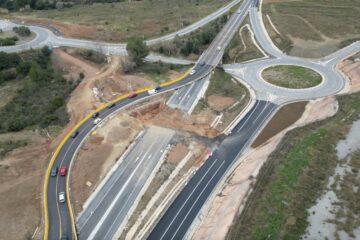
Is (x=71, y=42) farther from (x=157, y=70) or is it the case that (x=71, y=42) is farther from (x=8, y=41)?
(x=157, y=70)

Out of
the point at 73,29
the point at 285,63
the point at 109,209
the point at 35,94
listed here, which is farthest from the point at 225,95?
the point at 73,29

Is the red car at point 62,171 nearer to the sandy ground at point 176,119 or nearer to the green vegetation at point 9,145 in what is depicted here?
the green vegetation at point 9,145

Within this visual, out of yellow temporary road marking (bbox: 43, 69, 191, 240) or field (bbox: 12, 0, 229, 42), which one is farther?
field (bbox: 12, 0, 229, 42)

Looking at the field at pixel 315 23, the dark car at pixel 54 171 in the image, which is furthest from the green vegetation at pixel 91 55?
the field at pixel 315 23

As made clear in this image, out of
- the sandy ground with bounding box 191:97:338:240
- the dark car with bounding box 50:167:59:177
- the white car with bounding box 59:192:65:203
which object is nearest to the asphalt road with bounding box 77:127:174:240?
the white car with bounding box 59:192:65:203

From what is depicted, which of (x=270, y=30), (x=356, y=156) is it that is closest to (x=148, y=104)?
(x=356, y=156)

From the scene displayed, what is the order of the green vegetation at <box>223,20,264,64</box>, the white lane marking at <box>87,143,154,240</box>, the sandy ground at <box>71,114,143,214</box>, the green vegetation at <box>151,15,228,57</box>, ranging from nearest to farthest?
the white lane marking at <box>87,143,154,240</box>
the sandy ground at <box>71,114,143,214</box>
the green vegetation at <box>223,20,264,64</box>
the green vegetation at <box>151,15,228,57</box>

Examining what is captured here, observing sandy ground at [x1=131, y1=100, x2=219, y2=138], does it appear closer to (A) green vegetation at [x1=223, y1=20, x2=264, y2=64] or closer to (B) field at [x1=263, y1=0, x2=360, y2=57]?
(A) green vegetation at [x1=223, y1=20, x2=264, y2=64]
